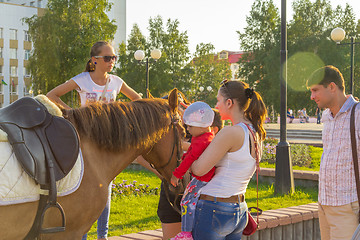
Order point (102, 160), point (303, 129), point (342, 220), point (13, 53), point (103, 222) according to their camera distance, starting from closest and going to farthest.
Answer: point (102, 160) → point (342, 220) → point (103, 222) → point (303, 129) → point (13, 53)

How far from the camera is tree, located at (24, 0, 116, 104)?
123 feet

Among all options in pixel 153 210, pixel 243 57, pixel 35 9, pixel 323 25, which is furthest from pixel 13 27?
pixel 153 210

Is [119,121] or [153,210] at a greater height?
[119,121]

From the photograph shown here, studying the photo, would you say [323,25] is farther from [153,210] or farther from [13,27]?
[153,210]

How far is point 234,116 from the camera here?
3.14 meters

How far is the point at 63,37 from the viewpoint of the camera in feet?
126

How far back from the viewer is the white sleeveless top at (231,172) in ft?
9.68

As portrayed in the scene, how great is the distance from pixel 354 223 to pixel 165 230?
163cm

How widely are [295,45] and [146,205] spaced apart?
45370 mm

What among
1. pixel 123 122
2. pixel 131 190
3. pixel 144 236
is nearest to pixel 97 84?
pixel 123 122

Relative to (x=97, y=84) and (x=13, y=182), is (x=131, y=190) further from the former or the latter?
(x=13, y=182)

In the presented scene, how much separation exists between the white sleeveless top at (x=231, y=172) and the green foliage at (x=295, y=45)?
46.5 metres

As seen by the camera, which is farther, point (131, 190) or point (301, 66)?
point (301, 66)

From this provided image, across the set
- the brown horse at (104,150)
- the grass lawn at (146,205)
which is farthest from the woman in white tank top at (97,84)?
the grass lawn at (146,205)
